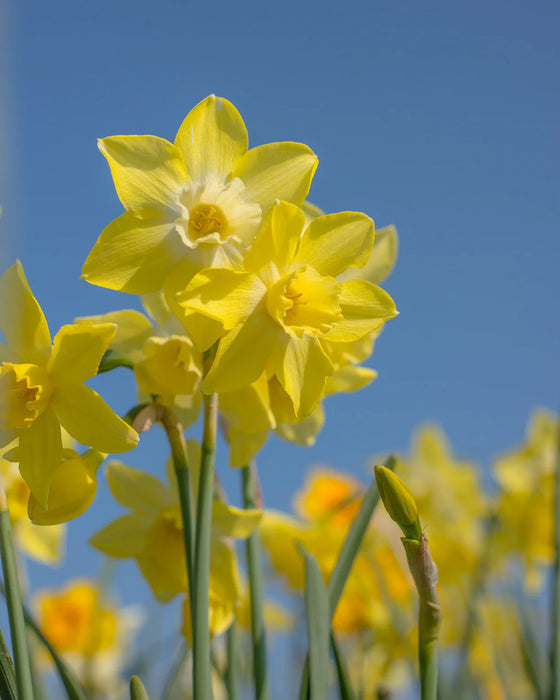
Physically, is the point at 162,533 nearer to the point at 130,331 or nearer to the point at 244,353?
the point at 130,331

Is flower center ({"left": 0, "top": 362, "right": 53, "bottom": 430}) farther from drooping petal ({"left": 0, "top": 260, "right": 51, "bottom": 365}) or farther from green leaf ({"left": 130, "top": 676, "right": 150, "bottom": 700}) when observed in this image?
green leaf ({"left": 130, "top": 676, "right": 150, "bottom": 700})

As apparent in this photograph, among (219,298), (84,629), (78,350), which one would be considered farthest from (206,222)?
(84,629)

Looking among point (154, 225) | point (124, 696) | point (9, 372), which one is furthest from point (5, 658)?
point (124, 696)

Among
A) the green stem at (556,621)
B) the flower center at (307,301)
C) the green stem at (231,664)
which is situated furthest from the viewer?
the green stem at (556,621)

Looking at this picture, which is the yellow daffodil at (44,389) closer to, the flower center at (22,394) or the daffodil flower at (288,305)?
the flower center at (22,394)

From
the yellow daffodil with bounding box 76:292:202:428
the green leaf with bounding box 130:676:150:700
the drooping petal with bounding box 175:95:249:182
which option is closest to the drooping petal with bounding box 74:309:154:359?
the yellow daffodil with bounding box 76:292:202:428

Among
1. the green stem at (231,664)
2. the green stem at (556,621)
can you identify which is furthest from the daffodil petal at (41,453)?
the green stem at (556,621)

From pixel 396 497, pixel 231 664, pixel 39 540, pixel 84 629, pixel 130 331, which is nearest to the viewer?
pixel 396 497
